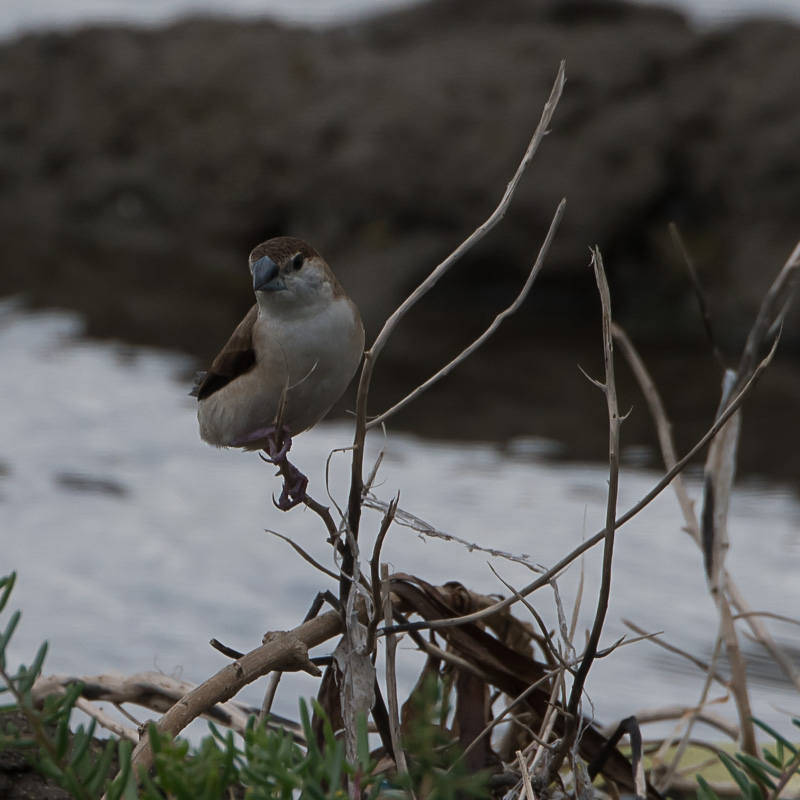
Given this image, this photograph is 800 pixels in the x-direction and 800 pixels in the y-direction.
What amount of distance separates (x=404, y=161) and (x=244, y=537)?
5451 mm

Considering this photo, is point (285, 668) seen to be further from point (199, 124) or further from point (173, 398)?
point (199, 124)

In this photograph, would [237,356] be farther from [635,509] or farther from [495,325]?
[635,509]

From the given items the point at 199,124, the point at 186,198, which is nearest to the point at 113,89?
the point at 199,124

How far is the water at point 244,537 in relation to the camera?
360 cm

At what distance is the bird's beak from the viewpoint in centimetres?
188

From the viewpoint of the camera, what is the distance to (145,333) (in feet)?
25.2

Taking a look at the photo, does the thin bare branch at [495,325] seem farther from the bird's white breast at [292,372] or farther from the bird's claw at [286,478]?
the bird's white breast at [292,372]

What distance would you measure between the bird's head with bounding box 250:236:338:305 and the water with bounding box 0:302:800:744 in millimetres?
1107

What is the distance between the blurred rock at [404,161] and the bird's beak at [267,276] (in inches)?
213

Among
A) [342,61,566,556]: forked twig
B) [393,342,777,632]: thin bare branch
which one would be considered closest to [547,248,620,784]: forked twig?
[393,342,777,632]: thin bare branch

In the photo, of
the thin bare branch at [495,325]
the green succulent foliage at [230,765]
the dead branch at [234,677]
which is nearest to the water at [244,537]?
the thin bare branch at [495,325]

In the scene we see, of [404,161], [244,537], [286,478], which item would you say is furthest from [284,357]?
[404,161]

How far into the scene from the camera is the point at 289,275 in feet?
6.29

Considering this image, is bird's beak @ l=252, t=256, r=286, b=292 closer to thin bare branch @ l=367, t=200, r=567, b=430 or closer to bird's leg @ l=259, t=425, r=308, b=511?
bird's leg @ l=259, t=425, r=308, b=511
